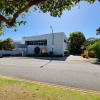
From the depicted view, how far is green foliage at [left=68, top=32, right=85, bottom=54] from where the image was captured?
1537 inches

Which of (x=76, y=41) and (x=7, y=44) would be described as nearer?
(x=7, y=44)

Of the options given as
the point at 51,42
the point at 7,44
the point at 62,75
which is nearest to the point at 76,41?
the point at 51,42

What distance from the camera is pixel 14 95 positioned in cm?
287

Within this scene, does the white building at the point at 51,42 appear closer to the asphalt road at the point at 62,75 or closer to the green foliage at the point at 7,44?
the green foliage at the point at 7,44

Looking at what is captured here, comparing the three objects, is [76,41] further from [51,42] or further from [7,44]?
[7,44]

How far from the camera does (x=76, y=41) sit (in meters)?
39.3

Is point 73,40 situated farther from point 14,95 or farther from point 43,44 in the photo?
point 14,95

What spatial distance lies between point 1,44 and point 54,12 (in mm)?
27610

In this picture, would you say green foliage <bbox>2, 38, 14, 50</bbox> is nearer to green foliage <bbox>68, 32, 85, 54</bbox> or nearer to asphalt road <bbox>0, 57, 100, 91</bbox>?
asphalt road <bbox>0, 57, 100, 91</bbox>

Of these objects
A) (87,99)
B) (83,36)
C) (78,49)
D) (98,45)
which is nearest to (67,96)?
(87,99)

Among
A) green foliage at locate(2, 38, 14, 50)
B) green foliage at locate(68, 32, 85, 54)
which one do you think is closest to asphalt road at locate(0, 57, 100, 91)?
green foliage at locate(2, 38, 14, 50)

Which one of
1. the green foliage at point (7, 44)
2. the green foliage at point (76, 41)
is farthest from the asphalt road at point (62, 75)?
the green foliage at point (76, 41)

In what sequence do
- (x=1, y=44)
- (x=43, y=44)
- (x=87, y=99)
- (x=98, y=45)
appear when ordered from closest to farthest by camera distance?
(x=87, y=99)
(x=98, y=45)
(x=1, y=44)
(x=43, y=44)

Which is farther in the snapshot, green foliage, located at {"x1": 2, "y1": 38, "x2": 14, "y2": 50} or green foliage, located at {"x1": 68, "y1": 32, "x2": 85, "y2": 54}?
green foliage, located at {"x1": 68, "y1": 32, "x2": 85, "y2": 54}
